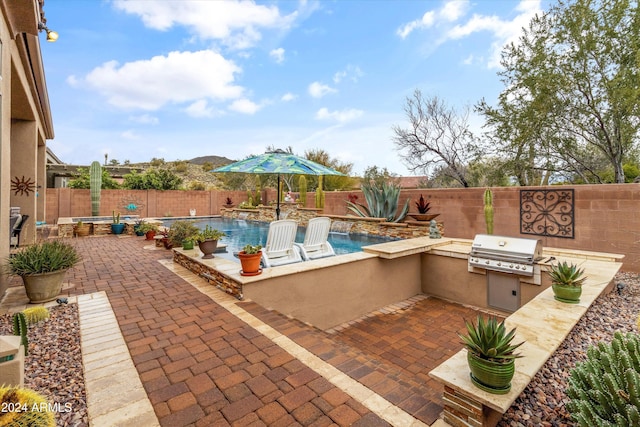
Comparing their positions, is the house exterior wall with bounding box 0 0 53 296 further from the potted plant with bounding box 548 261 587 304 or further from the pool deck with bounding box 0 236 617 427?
the potted plant with bounding box 548 261 587 304

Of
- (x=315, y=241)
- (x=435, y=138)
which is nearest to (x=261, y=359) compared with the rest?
(x=315, y=241)

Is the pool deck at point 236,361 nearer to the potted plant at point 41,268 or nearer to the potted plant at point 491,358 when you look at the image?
the potted plant at point 41,268

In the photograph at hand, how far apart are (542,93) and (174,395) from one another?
12103 mm

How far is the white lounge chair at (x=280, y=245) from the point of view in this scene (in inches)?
216

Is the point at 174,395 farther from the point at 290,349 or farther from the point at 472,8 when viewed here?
the point at 472,8

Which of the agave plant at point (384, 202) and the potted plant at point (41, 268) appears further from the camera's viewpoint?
the agave plant at point (384, 202)

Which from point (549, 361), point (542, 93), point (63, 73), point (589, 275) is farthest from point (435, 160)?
point (63, 73)

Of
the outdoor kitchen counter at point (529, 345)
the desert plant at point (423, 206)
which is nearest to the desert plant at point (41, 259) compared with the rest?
the outdoor kitchen counter at point (529, 345)

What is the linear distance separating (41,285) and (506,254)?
7002 mm

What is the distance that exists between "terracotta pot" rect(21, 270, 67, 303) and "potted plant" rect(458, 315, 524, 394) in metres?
5.06

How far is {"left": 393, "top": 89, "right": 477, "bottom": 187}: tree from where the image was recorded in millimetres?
12953

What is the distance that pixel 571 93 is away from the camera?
9383mm

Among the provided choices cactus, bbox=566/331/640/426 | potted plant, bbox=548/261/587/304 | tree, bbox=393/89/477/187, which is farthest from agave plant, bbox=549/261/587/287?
tree, bbox=393/89/477/187

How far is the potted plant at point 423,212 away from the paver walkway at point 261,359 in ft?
14.6
